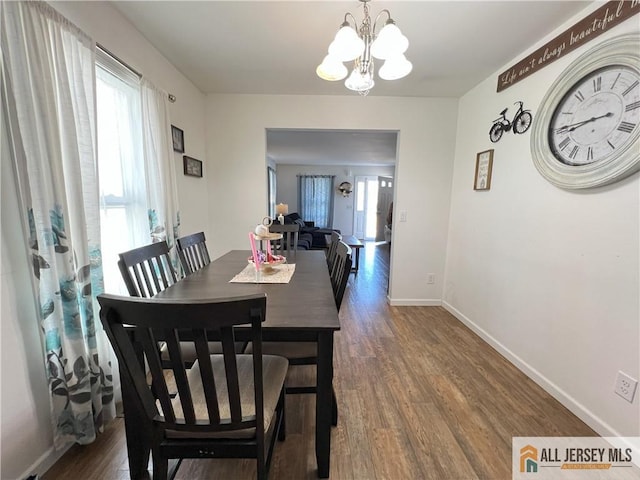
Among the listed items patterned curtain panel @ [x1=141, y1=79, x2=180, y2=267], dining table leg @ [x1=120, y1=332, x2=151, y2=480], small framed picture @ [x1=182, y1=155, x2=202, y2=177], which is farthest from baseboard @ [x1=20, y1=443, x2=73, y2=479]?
small framed picture @ [x1=182, y1=155, x2=202, y2=177]

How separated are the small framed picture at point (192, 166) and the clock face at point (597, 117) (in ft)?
9.49

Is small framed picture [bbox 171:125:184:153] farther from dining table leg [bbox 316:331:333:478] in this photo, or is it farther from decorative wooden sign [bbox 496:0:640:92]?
decorative wooden sign [bbox 496:0:640:92]

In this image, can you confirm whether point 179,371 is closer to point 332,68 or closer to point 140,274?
point 140,274

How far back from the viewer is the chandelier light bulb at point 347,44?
1252 millimetres

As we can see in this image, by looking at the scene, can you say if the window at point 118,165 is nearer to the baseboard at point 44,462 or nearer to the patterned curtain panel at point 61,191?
the patterned curtain panel at point 61,191

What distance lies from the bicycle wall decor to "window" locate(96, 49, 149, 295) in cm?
276

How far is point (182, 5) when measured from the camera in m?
1.59

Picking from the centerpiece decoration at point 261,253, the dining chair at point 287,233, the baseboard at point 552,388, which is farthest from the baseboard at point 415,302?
the centerpiece decoration at point 261,253

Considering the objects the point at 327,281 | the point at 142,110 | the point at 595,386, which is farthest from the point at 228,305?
the point at 595,386

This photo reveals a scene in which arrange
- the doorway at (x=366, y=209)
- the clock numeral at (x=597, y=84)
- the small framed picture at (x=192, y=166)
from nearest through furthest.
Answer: the clock numeral at (x=597, y=84) → the small framed picture at (x=192, y=166) → the doorway at (x=366, y=209)

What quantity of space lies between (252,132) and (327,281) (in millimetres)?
2183

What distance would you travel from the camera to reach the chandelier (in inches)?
49.2

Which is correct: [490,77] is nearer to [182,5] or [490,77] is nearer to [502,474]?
[182,5]

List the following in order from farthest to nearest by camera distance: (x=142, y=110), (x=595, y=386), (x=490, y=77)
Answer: (x=490, y=77) → (x=142, y=110) → (x=595, y=386)
